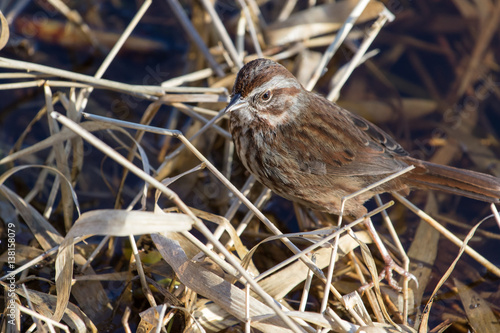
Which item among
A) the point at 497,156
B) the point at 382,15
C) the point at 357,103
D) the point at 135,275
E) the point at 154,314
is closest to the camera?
the point at 154,314

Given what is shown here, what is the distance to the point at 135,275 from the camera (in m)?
3.31

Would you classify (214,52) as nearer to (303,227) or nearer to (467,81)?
(303,227)

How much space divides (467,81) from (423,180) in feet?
6.69

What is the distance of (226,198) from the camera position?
418cm

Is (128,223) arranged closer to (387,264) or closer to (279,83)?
(279,83)

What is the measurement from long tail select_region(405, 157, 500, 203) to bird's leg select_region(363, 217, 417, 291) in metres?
0.45

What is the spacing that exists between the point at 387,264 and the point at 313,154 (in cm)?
104

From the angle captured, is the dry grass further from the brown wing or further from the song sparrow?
the brown wing

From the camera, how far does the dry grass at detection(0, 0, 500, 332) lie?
2.82 metres

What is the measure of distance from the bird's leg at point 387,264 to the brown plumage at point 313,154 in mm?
202

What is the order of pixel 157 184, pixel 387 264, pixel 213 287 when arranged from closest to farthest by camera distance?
1. pixel 157 184
2. pixel 213 287
3. pixel 387 264

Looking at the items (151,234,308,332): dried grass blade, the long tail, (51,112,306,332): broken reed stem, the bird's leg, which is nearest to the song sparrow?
the long tail

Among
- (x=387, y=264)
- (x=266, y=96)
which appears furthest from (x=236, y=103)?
(x=387, y=264)

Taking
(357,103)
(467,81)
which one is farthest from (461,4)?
(357,103)
